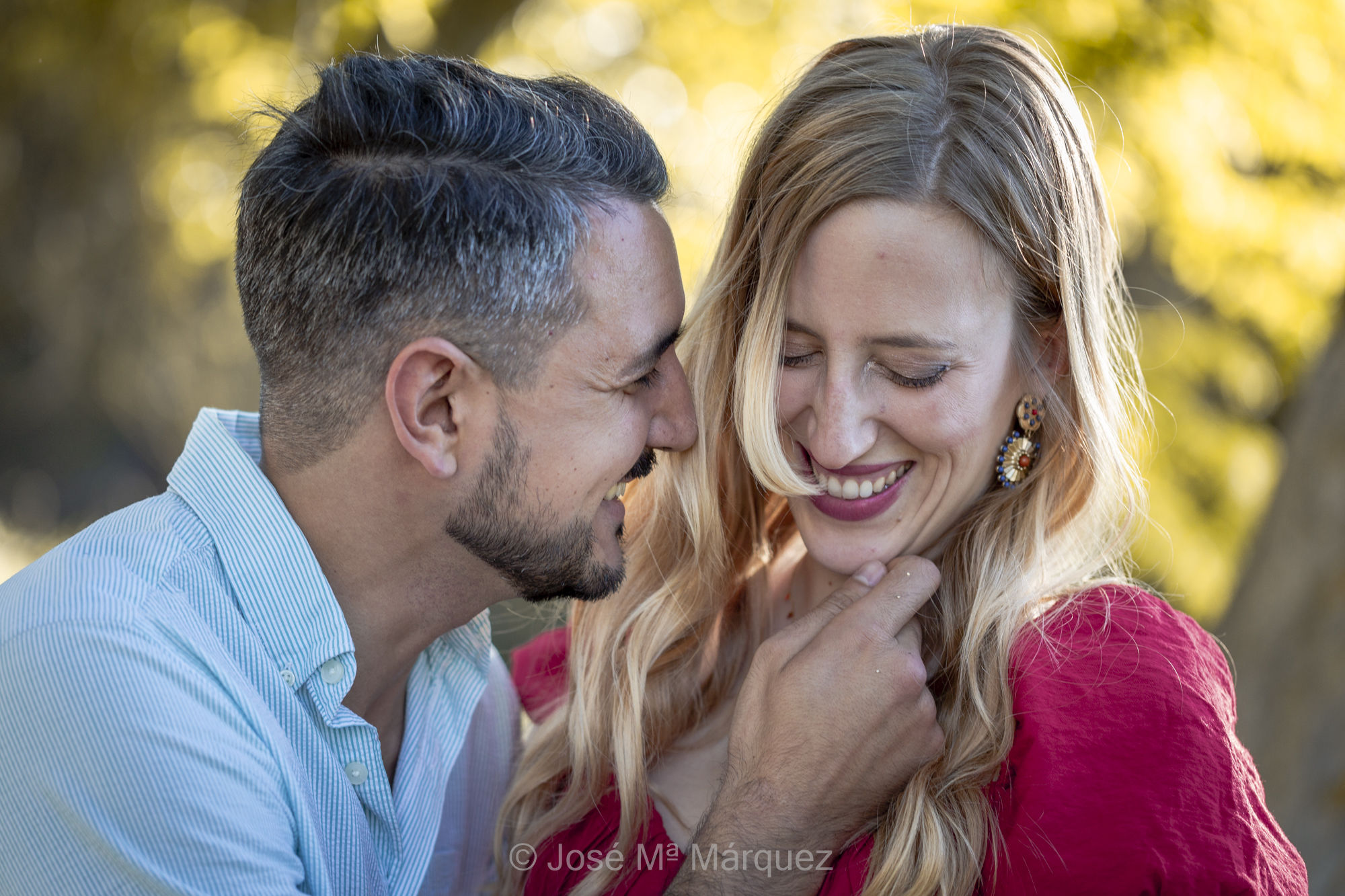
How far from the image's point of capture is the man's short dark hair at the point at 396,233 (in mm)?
2027

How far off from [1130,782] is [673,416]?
116 cm

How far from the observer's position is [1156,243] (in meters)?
5.37

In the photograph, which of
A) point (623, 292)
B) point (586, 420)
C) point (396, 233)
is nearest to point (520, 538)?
point (586, 420)

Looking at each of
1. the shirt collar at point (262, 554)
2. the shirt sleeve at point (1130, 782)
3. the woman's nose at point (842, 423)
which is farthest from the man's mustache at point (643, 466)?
the shirt sleeve at point (1130, 782)

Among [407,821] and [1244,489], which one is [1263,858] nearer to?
[407,821]

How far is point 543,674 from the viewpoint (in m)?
2.91

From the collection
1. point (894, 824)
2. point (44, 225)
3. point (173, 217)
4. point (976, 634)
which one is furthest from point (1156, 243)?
point (44, 225)

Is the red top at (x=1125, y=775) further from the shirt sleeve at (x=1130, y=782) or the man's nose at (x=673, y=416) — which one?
the man's nose at (x=673, y=416)

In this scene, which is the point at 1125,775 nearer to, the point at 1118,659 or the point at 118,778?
the point at 1118,659

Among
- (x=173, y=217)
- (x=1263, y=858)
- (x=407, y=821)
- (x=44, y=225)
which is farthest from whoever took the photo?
(x=44, y=225)

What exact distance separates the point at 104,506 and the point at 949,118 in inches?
353

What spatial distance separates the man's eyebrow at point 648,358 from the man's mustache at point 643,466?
9.4 inches

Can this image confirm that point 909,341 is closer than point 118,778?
No

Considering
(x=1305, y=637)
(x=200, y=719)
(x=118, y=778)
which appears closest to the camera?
(x=118, y=778)
